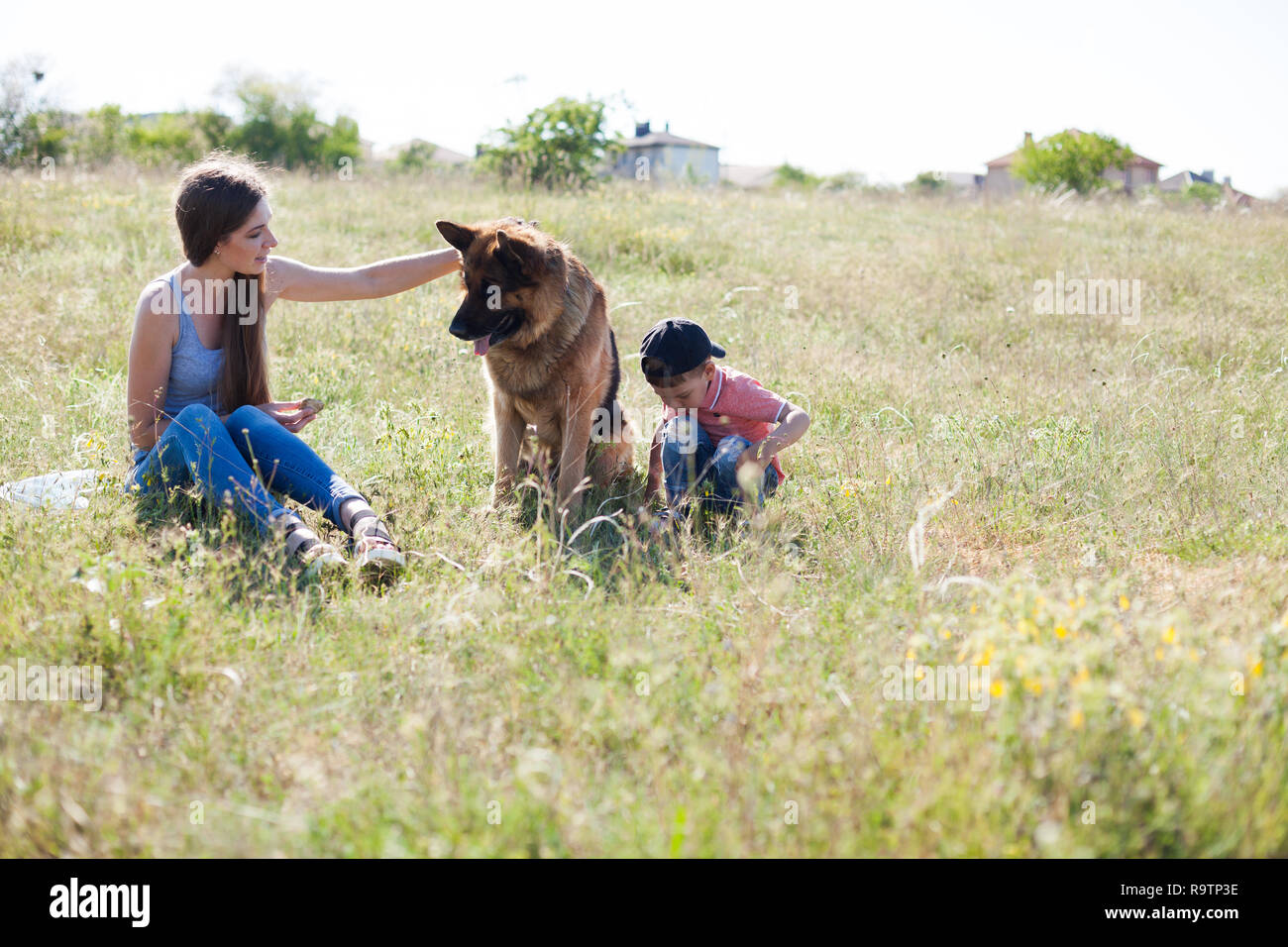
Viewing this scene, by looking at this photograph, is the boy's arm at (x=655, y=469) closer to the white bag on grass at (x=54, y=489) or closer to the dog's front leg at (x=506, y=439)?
the dog's front leg at (x=506, y=439)

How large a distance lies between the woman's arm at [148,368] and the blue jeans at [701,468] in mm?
2368

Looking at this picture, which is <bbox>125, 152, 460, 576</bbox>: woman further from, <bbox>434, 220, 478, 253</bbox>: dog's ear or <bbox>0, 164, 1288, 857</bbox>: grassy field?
<bbox>434, 220, 478, 253</bbox>: dog's ear

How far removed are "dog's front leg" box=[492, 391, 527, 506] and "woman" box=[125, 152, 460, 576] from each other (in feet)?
2.77

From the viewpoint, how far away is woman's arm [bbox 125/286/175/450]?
3.59m

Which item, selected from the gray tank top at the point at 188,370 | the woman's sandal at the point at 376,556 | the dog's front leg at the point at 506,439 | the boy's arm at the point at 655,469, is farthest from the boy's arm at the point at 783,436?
the gray tank top at the point at 188,370

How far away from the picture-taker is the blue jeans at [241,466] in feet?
11.0

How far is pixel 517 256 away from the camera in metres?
3.87

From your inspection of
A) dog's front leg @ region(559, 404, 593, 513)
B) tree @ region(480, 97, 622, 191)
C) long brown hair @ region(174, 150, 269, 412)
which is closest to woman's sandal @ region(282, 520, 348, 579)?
long brown hair @ region(174, 150, 269, 412)

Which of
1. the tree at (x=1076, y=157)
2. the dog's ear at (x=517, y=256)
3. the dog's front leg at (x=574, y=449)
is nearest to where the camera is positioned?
the dog's ear at (x=517, y=256)

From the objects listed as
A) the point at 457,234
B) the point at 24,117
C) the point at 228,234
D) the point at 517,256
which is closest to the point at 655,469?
Result: the point at 517,256

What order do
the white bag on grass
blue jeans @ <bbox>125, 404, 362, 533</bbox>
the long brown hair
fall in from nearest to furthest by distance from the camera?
blue jeans @ <bbox>125, 404, 362, 533</bbox>, the white bag on grass, the long brown hair

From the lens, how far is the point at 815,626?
2.79 m
